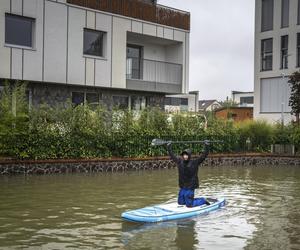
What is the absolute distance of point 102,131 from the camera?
2400cm

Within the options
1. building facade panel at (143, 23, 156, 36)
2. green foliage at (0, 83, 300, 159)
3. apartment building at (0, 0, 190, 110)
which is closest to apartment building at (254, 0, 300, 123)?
green foliage at (0, 83, 300, 159)

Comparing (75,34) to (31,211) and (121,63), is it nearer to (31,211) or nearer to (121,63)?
(121,63)

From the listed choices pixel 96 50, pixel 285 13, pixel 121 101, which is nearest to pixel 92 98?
pixel 121 101

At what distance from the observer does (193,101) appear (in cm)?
7781

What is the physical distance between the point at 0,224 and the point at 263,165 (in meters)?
20.2

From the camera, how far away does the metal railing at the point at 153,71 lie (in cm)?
3081

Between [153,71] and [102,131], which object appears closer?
[102,131]

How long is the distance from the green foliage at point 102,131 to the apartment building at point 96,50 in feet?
5.74

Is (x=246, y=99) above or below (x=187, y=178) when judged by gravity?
above

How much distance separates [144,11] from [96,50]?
3869mm

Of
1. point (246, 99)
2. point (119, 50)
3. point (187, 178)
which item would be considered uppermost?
point (246, 99)

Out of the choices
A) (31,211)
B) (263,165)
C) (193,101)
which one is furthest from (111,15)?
(193,101)

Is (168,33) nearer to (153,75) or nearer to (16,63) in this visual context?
(153,75)

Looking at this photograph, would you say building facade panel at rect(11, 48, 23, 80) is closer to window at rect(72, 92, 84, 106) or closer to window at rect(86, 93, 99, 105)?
window at rect(72, 92, 84, 106)
